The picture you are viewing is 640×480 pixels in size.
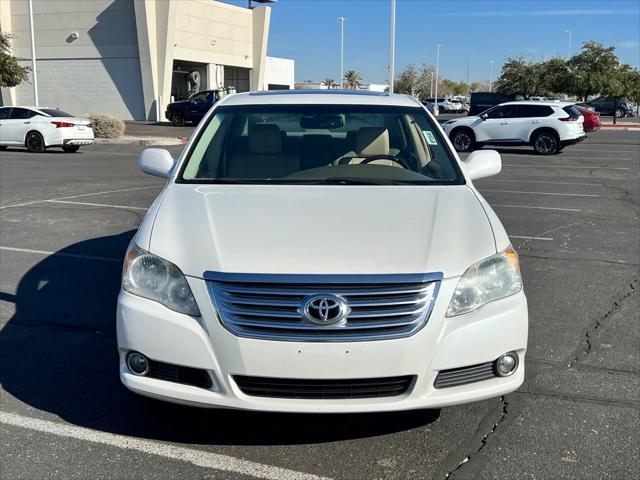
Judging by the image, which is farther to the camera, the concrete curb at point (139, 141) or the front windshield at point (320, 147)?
the concrete curb at point (139, 141)

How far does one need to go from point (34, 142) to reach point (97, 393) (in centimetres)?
1912

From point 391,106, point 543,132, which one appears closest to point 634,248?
point 391,106

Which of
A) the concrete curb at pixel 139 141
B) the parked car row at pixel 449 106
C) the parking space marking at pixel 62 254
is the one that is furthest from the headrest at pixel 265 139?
the parked car row at pixel 449 106

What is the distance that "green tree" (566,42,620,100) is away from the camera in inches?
1521

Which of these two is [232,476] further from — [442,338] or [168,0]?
[168,0]

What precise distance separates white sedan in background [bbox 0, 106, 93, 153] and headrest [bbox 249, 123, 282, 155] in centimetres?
1748

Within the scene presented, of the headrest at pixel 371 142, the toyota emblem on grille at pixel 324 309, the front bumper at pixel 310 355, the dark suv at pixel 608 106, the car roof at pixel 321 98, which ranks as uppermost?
the dark suv at pixel 608 106

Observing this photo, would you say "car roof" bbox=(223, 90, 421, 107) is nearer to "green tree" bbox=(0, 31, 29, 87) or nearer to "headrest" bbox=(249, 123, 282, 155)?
"headrest" bbox=(249, 123, 282, 155)

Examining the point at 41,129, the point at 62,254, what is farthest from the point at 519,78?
the point at 62,254

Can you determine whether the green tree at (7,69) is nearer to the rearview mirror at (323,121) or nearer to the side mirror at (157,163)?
the side mirror at (157,163)

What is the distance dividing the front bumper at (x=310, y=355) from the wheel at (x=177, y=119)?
116ft

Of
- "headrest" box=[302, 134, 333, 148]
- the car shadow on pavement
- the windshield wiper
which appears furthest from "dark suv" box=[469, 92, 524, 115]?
the windshield wiper

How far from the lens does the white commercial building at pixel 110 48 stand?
3912 cm

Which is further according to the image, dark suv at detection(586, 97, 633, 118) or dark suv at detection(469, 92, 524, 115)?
dark suv at detection(586, 97, 633, 118)
